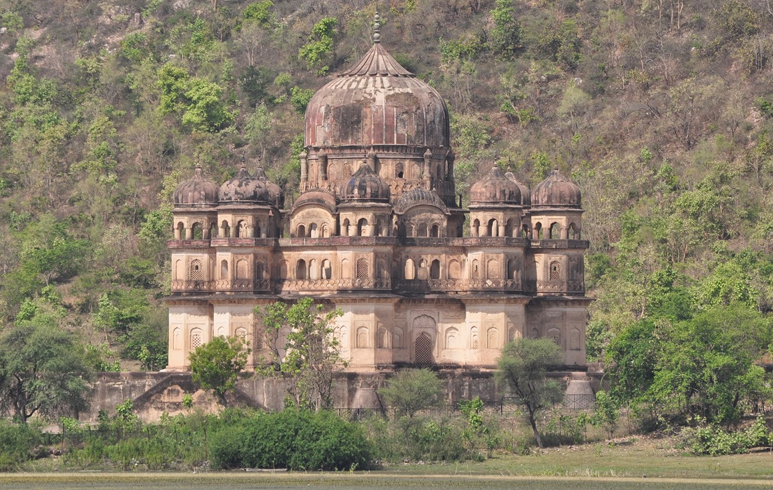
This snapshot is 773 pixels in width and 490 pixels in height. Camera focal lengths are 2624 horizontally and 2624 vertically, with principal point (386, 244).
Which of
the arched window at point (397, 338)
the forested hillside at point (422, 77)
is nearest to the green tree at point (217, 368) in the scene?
the arched window at point (397, 338)

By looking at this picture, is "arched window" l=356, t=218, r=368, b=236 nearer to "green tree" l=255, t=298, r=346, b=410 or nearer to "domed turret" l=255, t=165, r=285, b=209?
"green tree" l=255, t=298, r=346, b=410

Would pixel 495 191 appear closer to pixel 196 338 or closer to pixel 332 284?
pixel 332 284

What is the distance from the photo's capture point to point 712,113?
10950 centimetres

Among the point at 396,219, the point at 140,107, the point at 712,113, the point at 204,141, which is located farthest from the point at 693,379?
the point at 140,107

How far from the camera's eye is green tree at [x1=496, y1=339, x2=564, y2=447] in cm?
7831

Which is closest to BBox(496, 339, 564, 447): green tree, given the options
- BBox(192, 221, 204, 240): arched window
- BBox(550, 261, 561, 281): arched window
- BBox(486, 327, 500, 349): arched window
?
BBox(486, 327, 500, 349): arched window

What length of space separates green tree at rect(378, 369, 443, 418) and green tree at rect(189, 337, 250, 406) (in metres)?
4.84

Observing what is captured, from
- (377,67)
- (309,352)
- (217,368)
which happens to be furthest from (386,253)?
(377,67)

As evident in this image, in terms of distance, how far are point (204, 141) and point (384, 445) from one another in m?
42.3

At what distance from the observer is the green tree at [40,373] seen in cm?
7750

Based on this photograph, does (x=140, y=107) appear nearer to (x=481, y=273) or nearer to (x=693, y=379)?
(x=481, y=273)

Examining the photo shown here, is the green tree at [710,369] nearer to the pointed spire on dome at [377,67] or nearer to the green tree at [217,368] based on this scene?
the green tree at [217,368]

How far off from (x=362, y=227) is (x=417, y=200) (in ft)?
9.66

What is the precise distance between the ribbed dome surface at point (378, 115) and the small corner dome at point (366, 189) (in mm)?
3907
